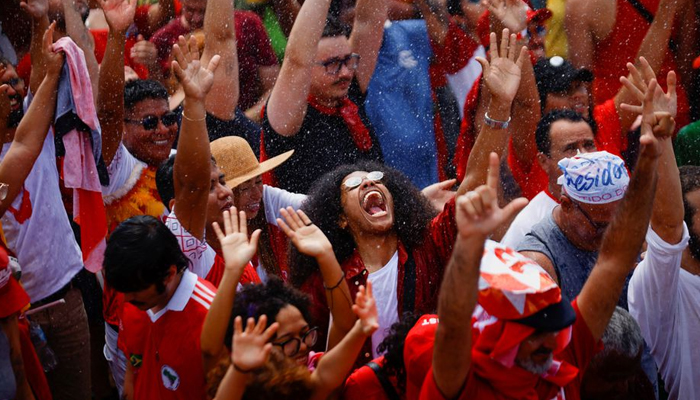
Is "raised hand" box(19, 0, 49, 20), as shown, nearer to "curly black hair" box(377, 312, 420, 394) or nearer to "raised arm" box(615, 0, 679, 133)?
"curly black hair" box(377, 312, 420, 394)

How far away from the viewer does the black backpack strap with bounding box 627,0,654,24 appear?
5.91 meters

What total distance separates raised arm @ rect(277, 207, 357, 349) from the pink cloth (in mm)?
1259

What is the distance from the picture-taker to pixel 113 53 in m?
4.54

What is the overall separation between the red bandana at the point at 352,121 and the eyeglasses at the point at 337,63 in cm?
17

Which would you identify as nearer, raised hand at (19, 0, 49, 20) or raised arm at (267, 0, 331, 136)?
raised hand at (19, 0, 49, 20)

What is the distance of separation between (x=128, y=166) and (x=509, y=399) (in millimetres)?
2566

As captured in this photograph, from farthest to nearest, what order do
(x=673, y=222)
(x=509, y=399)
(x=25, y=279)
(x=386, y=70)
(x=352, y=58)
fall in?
(x=386, y=70) → (x=352, y=58) → (x=25, y=279) → (x=673, y=222) → (x=509, y=399)

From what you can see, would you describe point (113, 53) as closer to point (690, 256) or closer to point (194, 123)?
point (194, 123)

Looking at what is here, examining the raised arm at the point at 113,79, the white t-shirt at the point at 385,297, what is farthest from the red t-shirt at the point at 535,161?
the raised arm at the point at 113,79

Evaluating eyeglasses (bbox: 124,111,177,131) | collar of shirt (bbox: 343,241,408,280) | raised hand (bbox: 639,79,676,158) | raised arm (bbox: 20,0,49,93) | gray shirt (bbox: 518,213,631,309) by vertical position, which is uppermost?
raised arm (bbox: 20,0,49,93)

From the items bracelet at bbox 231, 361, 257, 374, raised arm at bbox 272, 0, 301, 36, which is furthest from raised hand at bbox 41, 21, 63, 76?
raised arm at bbox 272, 0, 301, 36

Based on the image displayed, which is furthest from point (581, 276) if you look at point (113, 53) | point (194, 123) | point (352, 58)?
point (113, 53)

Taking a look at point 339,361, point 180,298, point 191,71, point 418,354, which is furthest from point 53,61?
point 418,354

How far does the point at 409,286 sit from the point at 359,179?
1.92 ft
